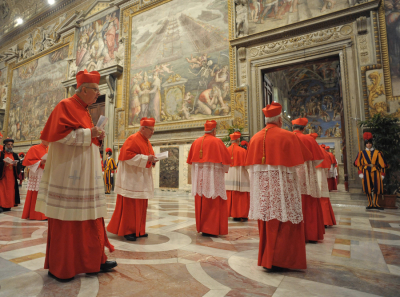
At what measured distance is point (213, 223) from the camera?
3857 millimetres

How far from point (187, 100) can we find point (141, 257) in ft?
29.7

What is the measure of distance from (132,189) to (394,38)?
29.8 ft

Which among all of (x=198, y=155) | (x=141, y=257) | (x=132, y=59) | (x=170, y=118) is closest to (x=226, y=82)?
(x=170, y=118)

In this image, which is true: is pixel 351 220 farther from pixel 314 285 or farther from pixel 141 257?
pixel 141 257

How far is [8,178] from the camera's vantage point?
21.2 ft

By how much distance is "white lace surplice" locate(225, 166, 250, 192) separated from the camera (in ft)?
17.6

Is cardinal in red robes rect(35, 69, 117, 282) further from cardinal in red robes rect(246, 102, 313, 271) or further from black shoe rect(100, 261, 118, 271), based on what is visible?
cardinal in red robes rect(246, 102, 313, 271)

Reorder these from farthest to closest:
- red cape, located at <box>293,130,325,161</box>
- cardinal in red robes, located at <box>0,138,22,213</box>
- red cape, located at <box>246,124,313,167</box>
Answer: cardinal in red robes, located at <box>0,138,22,213</box> → red cape, located at <box>293,130,325,161</box> → red cape, located at <box>246,124,313,167</box>

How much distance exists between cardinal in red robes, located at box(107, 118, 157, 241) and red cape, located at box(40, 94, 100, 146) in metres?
1.23

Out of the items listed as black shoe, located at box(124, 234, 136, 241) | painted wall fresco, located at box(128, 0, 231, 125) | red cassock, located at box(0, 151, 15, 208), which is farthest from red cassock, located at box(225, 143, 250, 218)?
red cassock, located at box(0, 151, 15, 208)

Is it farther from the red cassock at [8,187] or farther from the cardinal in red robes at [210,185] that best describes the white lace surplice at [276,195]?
the red cassock at [8,187]

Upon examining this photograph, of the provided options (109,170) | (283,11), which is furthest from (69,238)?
(283,11)

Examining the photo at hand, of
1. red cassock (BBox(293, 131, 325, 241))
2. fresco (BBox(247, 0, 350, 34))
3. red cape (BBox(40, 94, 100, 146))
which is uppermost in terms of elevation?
fresco (BBox(247, 0, 350, 34))

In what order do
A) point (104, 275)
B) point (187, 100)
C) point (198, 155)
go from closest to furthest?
1. point (104, 275)
2. point (198, 155)
3. point (187, 100)
